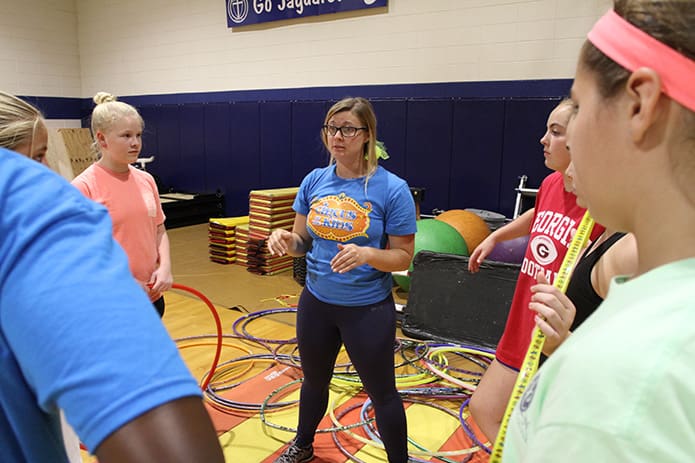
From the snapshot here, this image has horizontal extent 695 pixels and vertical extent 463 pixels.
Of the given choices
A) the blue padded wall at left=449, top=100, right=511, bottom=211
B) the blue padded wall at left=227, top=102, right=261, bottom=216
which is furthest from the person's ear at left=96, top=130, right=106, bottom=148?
the blue padded wall at left=227, top=102, right=261, bottom=216

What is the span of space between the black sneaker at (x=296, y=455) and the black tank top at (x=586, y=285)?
161 centimetres

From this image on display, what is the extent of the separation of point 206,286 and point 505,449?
17.9 feet

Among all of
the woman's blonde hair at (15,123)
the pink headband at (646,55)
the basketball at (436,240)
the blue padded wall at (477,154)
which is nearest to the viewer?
the pink headband at (646,55)

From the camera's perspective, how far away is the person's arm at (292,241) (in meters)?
2.66

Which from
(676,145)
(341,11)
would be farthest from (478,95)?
(676,145)

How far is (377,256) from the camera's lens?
2.40m

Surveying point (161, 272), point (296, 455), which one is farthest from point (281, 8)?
point (296, 455)

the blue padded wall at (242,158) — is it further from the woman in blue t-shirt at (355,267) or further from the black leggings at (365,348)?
the black leggings at (365,348)

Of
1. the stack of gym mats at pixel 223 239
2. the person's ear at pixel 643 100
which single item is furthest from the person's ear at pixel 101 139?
the stack of gym mats at pixel 223 239

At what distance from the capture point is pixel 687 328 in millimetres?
568

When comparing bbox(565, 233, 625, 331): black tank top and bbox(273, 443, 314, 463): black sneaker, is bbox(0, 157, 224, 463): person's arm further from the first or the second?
bbox(273, 443, 314, 463): black sneaker

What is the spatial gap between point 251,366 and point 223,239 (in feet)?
10.6

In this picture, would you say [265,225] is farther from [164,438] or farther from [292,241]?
[164,438]

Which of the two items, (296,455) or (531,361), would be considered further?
(296,455)
